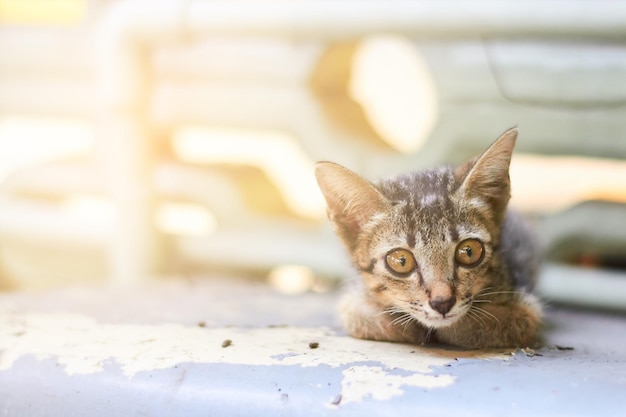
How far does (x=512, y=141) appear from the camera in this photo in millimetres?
1712

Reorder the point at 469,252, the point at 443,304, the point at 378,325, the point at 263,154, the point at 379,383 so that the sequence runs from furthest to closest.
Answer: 1. the point at 263,154
2. the point at 378,325
3. the point at 469,252
4. the point at 443,304
5. the point at 379,383

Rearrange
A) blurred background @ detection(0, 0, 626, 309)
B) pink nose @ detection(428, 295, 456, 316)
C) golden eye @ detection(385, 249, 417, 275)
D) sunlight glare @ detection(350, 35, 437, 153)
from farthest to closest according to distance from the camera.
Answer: sunlight glare @ detection(350, 35, 437, 153) → blurred background @ detection(0, 0, 626, 309) → golden eye @ detection(385, 249, 417, 275) → pink nose @ detection(428, 295, 456, 316)

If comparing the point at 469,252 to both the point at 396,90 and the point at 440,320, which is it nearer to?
the point at 440,320

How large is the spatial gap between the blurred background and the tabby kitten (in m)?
0.62

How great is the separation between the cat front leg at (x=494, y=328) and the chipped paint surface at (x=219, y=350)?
0.29 ft

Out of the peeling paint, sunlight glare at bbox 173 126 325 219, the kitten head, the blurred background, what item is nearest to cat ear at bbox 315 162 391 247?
the kitten head

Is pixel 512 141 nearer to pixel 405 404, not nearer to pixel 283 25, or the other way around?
pixel 405 404

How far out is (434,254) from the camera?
1643mm

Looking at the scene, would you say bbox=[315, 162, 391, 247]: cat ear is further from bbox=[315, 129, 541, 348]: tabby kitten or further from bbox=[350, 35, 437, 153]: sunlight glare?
bbox=[350, 35, 437, 153]: sunlight glare

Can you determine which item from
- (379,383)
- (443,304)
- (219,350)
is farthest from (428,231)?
(219,350)

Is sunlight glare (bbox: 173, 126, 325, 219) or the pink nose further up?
sunlight glare (bbox: 173, 126, 325, 219)

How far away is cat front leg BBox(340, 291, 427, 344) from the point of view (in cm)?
177

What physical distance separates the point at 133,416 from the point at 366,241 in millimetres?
744

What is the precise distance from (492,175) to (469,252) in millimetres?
224
